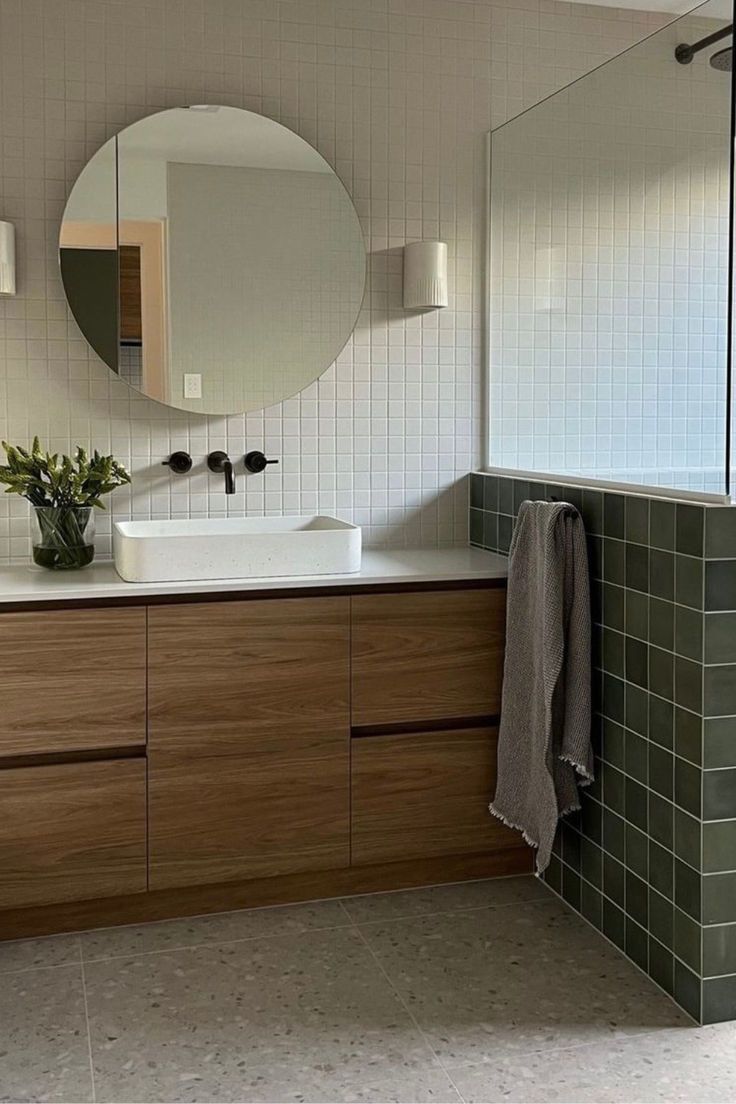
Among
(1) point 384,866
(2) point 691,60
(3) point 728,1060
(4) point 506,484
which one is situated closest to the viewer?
(3) point 728,1060

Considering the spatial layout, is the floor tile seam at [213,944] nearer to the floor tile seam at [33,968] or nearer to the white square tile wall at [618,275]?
the floor tile seam at [33,968]

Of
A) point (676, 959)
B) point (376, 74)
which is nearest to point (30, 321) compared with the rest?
point (376, 74)

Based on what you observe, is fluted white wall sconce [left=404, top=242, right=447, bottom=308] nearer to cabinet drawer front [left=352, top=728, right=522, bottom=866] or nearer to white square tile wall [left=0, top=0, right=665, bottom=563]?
white square tile wall [left=0, top=0, right=665, bottom=563]

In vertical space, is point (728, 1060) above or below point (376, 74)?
below

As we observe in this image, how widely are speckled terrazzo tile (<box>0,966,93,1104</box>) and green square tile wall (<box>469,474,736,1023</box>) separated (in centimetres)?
116

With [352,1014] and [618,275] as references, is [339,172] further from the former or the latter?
[352,1014]

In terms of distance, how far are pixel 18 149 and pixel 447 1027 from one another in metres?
2.29

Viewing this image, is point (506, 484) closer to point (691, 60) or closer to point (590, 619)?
point (590, 619)

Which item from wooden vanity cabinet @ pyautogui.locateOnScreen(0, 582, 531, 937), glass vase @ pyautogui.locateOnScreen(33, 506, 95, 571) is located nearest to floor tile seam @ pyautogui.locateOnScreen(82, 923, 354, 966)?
wooden vanity cabinet @ pyautogui.locateOnScreen(0, 582, 531, 937)

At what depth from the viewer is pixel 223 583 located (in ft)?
8.68

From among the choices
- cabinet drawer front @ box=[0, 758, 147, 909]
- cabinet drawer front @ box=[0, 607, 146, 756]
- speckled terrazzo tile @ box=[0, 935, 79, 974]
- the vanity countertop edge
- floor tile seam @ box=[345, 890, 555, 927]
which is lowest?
speckled terrazzo tile @ box=[0, 935, 79, 974]

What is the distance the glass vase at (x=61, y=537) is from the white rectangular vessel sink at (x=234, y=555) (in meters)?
0.08

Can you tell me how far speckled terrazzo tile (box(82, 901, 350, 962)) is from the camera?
259 cm

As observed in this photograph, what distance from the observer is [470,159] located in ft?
10.7
